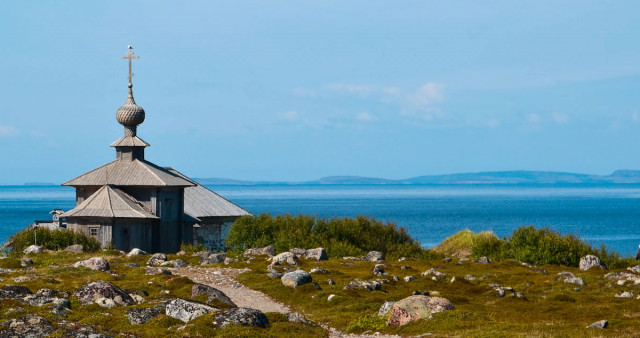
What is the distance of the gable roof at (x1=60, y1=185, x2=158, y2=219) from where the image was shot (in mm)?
61656

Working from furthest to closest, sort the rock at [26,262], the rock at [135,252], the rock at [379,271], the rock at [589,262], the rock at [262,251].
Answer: the rock at [262,251]
the rock at [589,262]
the rock at [135,252]
the rock at [26,262]
the rock at [379,271]

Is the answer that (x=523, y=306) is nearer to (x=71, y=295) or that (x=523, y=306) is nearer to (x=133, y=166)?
(x=71, y=295)

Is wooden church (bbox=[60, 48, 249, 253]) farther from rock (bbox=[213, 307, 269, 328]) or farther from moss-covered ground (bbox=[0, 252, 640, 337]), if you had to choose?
rock (bbox=[213, 307, 269, 328])

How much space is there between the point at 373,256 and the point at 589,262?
1410 cm

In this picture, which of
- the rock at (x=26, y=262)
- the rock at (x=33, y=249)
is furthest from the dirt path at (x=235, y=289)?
the rock at (x=33, y=249)

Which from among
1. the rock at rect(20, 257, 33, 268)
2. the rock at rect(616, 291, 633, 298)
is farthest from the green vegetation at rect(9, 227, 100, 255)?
the rock at rect(616, 291, 633, 298)

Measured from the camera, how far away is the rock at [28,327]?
28406 millimetres

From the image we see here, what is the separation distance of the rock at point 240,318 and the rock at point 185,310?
129 centimetres

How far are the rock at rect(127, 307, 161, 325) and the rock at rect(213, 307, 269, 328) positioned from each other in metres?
2.87

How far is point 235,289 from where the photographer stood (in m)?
43.1

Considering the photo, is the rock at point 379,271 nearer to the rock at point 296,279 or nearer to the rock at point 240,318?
the rock at point 296,279

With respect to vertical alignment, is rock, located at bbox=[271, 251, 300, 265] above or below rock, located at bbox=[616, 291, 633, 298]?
above

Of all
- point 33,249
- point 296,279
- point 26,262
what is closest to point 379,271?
point 296,279

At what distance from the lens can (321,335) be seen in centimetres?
3025
